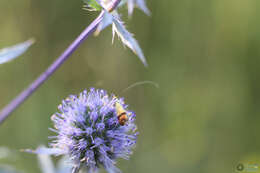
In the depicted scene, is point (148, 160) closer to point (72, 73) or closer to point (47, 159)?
point (72, 73)

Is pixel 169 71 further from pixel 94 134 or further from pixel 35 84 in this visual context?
pixel 35 84

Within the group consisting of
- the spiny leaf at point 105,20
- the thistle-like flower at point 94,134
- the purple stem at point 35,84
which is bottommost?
the thistle-like flower at point 94,134

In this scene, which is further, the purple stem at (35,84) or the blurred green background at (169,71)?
the blurred green background at (169,71)

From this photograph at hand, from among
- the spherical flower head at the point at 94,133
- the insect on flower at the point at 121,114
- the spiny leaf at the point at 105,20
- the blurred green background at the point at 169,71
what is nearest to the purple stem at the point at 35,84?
the spiny leaf at the point at 105,20

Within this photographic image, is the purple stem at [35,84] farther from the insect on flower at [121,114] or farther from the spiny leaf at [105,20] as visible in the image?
the insect on flower at [121,114]

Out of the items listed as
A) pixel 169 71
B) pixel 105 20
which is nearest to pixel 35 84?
pixel 105 20

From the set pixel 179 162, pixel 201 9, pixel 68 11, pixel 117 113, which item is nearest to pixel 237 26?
pixel 201 9

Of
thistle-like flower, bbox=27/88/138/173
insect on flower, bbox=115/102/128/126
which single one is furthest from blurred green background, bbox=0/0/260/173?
insect on flower, bbox=115/102/128/126
